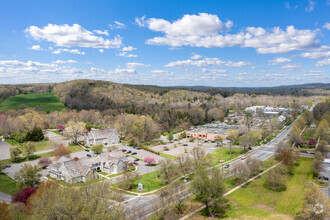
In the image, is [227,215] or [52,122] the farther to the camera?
[52,122]

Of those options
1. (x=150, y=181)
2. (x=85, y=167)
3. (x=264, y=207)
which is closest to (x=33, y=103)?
(x=85, y=167)

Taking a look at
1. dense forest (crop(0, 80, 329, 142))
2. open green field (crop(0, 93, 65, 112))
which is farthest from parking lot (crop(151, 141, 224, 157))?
open green field (crop(0, 93, 65, 112))

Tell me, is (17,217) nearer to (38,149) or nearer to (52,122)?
(38,149)

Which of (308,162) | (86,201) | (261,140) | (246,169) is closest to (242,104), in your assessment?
(261,140)

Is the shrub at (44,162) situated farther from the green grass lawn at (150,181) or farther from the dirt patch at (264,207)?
the dirt patch at (264,207)

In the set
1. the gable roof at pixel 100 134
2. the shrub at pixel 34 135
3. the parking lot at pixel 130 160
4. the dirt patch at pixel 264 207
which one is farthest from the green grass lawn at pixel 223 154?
the shrub at pixel 34 135

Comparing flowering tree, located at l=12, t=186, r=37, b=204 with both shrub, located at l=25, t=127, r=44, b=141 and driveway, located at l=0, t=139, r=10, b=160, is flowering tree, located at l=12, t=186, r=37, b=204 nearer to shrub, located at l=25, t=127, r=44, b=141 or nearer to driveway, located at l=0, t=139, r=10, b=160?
driveway, located at l=0, t=139, r=10, b=160
